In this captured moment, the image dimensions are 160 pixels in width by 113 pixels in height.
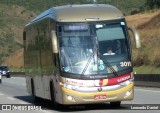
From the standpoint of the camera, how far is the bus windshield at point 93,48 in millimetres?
16453

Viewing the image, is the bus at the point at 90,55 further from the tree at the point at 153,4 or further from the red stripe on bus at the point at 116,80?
the tree at the point at 153,4

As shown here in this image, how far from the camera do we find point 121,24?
16.9m

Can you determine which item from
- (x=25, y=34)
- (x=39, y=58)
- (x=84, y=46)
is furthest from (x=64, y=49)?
(x=25, y=34)

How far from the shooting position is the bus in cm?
1628

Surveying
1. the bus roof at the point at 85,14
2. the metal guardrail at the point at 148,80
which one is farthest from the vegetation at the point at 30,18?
the bus roof at the point at 85,14

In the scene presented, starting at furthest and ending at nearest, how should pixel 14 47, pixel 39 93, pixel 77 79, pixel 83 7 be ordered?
pixel 14 47 → pixel 39 93 → pixel 83 7 → pixel 77 79

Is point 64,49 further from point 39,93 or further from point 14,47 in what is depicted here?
point 14,47

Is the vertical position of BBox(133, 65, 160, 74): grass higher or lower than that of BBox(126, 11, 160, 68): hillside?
lower

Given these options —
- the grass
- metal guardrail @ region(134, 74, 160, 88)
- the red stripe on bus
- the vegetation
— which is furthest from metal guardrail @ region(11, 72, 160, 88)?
the red stripe on bus

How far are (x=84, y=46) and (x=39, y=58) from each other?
354cm

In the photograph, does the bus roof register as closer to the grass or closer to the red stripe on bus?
the red stripe on bus

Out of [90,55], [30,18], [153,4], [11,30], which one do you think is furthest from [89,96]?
[30,18]

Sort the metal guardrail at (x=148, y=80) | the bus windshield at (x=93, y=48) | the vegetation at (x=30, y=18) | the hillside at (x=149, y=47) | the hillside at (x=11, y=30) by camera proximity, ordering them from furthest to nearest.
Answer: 1. the hillside at (x=11, y=30)
2. the vegetation at (x=30, y=18)
3. the hillside at (x=149, y=47)
4. the metal guardrail at (x=148, y=80)
5. the bus windshield at (x=93, y=48)

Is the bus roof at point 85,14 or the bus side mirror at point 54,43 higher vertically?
the bus roof at point 85,14
